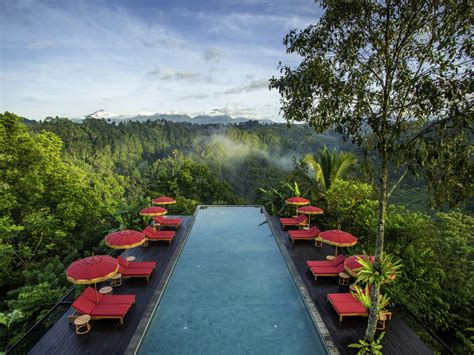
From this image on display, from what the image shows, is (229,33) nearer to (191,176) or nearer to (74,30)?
(74,30)

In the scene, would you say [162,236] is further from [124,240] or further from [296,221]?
[296,221]

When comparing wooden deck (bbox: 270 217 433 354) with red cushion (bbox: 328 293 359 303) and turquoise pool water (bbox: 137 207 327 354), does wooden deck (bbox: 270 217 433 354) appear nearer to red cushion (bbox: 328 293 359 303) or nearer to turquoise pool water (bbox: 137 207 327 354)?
red cushion (bbox: 328 293 359 303)

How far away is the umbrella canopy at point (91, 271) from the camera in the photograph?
6691 mm

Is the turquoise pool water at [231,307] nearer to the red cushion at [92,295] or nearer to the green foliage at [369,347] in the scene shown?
the green foliage at [369,347]

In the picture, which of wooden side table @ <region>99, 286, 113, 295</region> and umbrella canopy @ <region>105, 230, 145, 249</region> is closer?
wooden side table @ <region>99, 286, 113, 295</region>

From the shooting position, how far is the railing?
6.04m

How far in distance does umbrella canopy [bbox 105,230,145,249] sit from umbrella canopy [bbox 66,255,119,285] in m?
1.58

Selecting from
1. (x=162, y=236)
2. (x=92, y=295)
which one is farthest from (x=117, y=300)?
(x=162, y=236)

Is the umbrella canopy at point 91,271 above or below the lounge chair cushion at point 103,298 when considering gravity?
above

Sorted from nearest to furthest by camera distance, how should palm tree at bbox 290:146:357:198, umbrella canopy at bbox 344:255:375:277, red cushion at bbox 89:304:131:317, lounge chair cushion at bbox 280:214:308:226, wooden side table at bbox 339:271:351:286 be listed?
1. red cushion at bbox 89:304:131:317
2. umbrella canopy at bbox 344:255:375:277
3. wooden side table at bbox 339:271:351:286
4. lounge chair cushion at bbox 280:214:308:226
5. palm tree at bbox 290:146:357:198

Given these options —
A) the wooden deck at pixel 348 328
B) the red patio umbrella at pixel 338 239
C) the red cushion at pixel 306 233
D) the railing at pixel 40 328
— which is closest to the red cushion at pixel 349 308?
the wooden deck at pixel 348 328

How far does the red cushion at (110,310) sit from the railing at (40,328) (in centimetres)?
123

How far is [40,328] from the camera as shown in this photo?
6715 millimetres

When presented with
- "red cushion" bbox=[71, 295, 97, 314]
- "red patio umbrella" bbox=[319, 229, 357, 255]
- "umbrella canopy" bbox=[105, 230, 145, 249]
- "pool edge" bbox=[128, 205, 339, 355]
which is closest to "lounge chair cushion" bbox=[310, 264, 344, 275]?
"pool edge" bbox=[128, 205, 339, 355]
